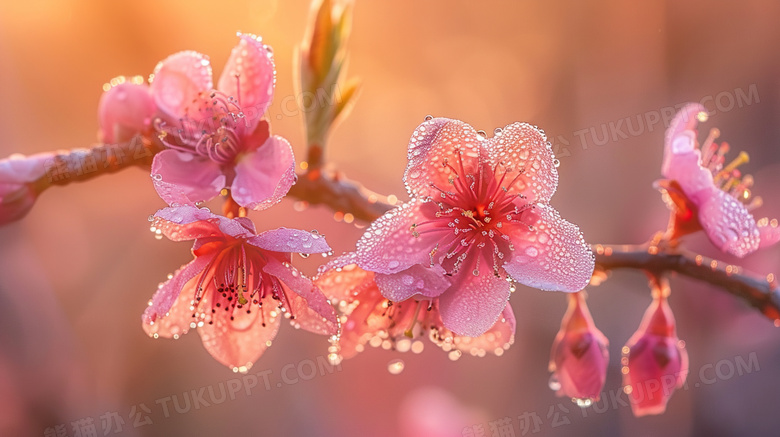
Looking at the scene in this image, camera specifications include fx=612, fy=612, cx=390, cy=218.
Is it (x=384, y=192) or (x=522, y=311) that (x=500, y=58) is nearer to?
(x=384, y=192)

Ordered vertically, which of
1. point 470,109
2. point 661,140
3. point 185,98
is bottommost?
point 661,140

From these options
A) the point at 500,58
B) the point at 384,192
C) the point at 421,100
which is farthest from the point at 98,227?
the point at 500,58

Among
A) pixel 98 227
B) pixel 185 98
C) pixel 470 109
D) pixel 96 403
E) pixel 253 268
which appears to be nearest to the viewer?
pixel 253 268

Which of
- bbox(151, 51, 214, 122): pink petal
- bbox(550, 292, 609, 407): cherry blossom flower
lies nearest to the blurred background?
bbox(151, 51, 214, 122): pink petal

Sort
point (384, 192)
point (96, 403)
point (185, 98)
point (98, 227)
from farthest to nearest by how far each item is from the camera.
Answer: point (384, 192), point (98, 227), point (96, 403), point (185, 98)

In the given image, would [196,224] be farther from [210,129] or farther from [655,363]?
[655,363]

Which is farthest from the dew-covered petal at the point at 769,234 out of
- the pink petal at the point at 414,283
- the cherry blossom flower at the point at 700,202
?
the pink petal at the point at 414,283

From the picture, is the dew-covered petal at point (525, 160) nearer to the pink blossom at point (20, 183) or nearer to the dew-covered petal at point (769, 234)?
the dew-covered petal at point (769, 234)
